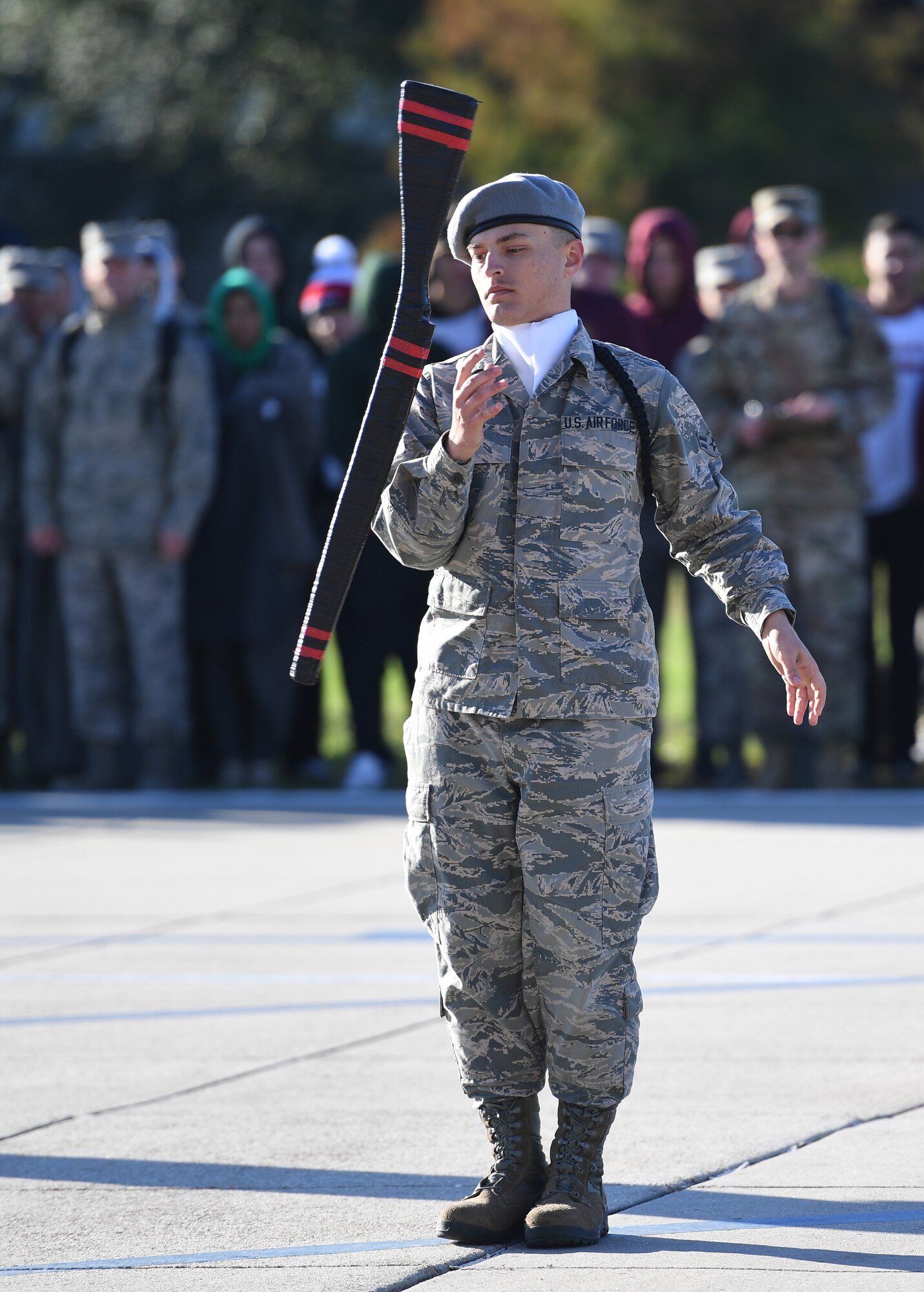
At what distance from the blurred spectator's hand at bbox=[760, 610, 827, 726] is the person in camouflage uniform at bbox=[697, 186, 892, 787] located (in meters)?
5.54

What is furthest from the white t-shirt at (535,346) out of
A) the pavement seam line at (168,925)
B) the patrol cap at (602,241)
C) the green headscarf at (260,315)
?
the green headscarf at (260,315)

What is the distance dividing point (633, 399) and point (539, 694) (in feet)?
1.95

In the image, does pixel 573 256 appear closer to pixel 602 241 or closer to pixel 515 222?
pixel 515 222

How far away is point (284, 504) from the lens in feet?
34.9

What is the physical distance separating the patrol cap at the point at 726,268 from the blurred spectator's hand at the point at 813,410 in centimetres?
128

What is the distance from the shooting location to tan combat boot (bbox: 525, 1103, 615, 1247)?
4148 mm

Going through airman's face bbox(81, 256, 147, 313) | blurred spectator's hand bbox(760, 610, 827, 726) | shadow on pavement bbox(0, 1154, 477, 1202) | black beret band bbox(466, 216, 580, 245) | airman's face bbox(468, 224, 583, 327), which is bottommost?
shadow on pavement bbox(0, 1154, 477, 1202)

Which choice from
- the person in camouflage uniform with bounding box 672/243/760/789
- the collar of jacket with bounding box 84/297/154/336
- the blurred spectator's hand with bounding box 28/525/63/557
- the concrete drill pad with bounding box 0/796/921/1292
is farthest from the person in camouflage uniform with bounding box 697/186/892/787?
the blurred spectator's hand with bounding box 28/525/63/557

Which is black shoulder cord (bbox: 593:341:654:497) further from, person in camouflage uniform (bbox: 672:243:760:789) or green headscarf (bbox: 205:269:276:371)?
green headscarf (bbox: 205:269:276:371)

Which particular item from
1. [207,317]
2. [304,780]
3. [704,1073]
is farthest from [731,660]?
[704,1073]

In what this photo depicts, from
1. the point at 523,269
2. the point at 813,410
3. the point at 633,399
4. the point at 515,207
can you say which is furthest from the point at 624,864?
the point at 813,410

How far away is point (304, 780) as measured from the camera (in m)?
11.1

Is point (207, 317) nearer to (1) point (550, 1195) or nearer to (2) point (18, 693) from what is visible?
(2) point (18, 693)

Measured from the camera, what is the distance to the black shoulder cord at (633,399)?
4.34m
